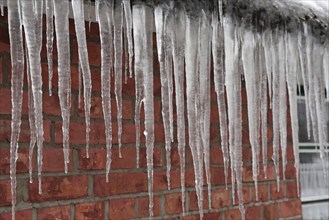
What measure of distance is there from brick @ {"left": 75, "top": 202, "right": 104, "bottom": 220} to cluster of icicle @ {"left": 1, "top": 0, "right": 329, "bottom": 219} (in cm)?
42

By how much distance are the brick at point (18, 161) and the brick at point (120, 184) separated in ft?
1.05

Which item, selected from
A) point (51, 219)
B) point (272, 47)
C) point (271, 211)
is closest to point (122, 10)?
point (272, 47)

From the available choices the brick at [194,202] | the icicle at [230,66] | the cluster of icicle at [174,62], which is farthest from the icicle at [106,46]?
the brick at [194,202]

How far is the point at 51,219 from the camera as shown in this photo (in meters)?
1.84

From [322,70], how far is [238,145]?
0.52m

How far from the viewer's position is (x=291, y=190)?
9.70ft

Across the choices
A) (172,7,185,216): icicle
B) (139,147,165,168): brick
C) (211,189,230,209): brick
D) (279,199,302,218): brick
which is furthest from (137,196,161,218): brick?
(279,199,302,218): brick

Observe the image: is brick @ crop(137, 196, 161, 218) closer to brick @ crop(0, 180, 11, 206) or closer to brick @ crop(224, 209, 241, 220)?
brick @ crop(224, 209, 241, 220)

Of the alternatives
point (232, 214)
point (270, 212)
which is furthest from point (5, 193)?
point (270, 212)

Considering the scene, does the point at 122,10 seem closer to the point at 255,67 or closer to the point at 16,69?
the point at 16,69

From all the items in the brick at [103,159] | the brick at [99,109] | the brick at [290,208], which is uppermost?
the brick at [99,109]

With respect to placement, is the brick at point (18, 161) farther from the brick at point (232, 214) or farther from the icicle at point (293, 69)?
the brick at point (232, 214)

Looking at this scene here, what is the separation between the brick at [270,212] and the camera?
2.74m

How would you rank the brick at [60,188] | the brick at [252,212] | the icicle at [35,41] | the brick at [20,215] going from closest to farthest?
the icicle at [35,41] → the brick at [20,215] → the brick at [60,188] → the brick at [252,212]
